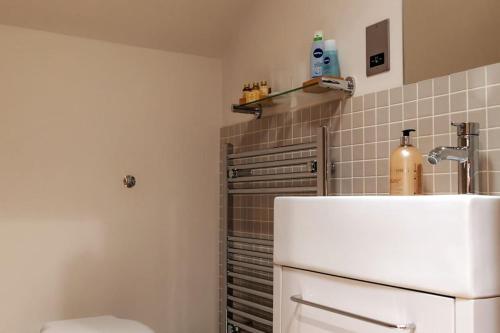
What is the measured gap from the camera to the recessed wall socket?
152 cm

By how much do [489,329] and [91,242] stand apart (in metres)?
1.58

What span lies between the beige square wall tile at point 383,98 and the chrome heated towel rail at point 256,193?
0.21 m

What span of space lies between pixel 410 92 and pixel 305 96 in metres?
0.47

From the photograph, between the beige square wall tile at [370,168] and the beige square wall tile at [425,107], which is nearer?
the beige square wall tile at [425,107]

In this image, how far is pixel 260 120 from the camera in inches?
83.5

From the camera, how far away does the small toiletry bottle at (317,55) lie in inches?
67.1

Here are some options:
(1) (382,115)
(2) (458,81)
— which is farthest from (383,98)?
(2) (458,81)

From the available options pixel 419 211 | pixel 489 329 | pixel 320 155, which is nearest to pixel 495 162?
pixel 419 211

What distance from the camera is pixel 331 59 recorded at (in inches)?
66.2

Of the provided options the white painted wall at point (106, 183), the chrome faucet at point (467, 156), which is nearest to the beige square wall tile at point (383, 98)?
the chrome faucet at point (467, 156)

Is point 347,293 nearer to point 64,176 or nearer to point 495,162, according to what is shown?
point 495,162

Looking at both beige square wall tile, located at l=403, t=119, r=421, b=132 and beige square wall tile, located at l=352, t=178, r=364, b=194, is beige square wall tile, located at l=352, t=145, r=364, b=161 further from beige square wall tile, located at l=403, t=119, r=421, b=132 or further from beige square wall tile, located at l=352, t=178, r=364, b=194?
beige square wall tile, located at l=403, t=119, r=421, b=132

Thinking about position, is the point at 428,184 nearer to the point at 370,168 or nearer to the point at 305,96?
the point at 370,168

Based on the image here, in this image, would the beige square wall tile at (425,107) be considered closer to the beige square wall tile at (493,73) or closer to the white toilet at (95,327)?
the beige square wall tile at (493,73)
